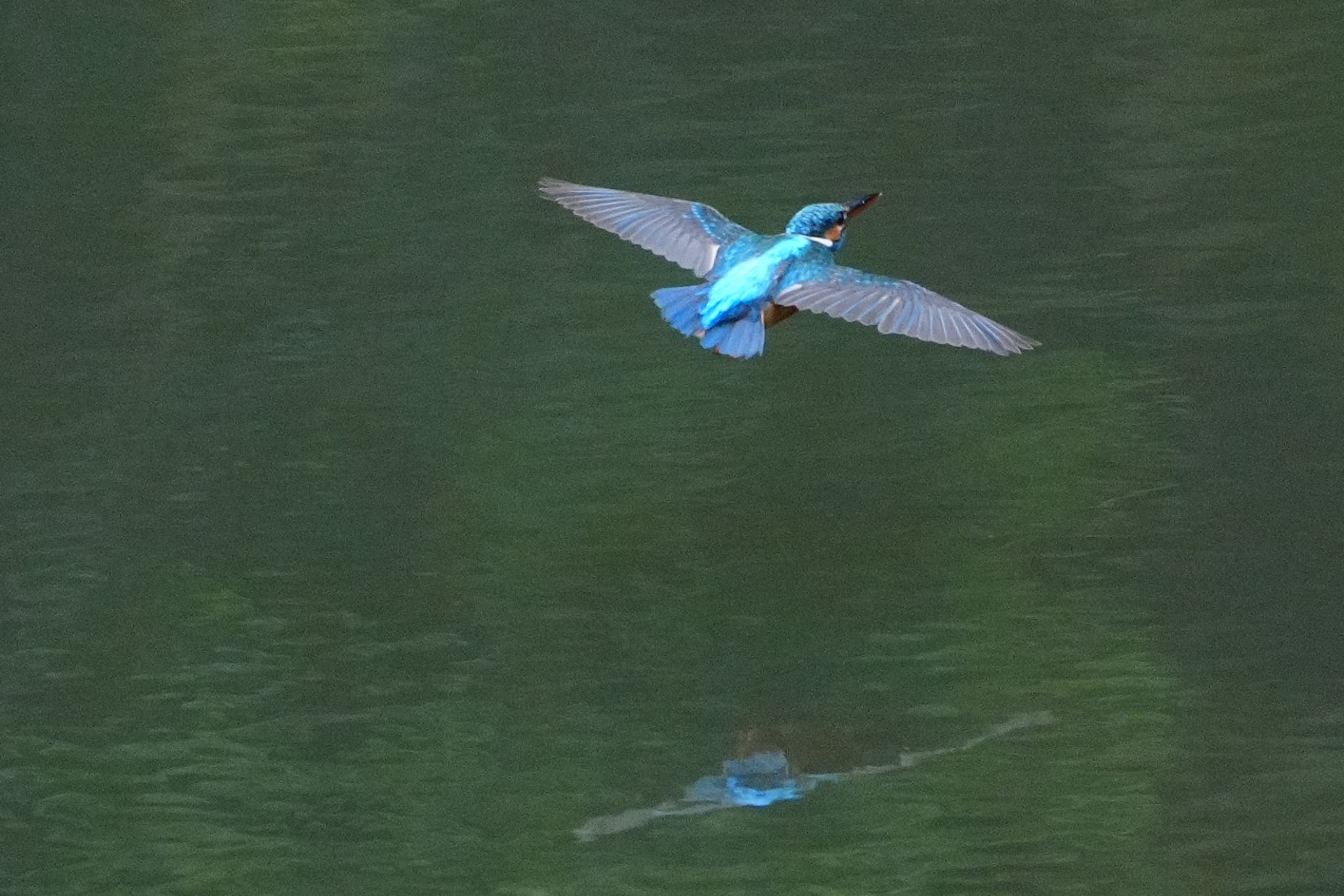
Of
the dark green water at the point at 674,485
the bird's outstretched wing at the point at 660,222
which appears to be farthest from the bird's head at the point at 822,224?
the dark green water at the point at 674,485

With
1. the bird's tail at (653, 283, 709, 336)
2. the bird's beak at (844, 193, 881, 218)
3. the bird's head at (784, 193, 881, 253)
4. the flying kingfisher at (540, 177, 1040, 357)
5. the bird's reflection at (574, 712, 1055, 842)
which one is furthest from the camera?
the bird's beak at (844, 193, 881, 218)

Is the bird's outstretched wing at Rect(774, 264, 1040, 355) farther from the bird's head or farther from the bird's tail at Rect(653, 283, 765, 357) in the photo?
the bird's head

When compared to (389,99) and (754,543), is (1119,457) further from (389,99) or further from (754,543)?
(389,99)

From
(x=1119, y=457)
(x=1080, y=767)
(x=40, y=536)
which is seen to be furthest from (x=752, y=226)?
(x=1080, y=767)

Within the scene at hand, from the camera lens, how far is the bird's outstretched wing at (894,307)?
3422mm

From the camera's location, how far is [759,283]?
3.76 meters

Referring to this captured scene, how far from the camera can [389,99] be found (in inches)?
261

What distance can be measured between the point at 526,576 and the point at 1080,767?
3.81 feet

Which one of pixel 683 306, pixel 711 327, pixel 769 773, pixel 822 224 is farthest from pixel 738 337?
pixel 769 773

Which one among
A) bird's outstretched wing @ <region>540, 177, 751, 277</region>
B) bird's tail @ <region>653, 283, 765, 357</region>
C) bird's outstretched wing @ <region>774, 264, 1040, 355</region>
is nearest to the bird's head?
bird's outstretched wing @ <region>540, 177, 751, 277</region>

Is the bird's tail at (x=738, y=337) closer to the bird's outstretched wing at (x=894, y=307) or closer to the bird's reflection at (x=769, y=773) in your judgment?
the bird's outstretched wing at (x=894, y=307)

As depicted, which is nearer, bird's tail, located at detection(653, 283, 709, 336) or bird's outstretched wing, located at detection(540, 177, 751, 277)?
bird's tail, located at detection(653, 283, 709, 336)

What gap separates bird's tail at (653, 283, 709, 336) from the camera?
12.1 feet

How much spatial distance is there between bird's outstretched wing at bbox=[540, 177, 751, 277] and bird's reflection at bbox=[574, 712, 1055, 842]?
38.6 inches
